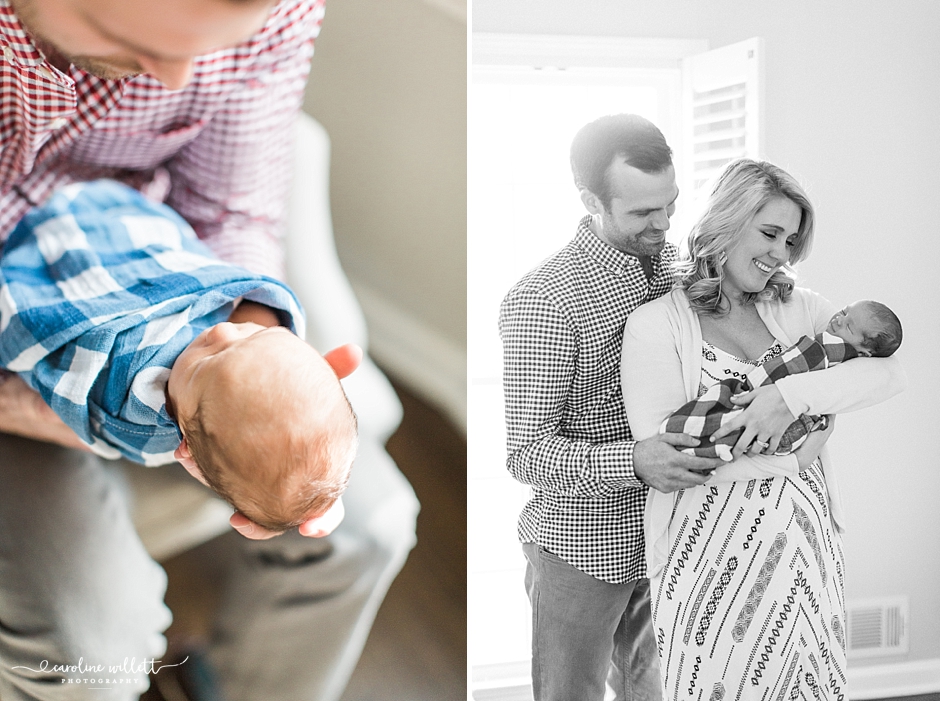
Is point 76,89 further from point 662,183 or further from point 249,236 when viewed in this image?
point 662,183

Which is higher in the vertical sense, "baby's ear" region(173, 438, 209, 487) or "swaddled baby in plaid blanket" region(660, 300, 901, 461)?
"swaddled baby in plaid blanket" region(660, 300, 901, 461)

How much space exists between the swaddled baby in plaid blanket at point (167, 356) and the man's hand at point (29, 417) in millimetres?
42

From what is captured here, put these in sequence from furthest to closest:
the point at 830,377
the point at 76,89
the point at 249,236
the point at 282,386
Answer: the point at 249,236
the point at 76,89
the point at 830,377
the point at 282,386

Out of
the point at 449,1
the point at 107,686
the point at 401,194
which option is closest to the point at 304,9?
the point at 449,1

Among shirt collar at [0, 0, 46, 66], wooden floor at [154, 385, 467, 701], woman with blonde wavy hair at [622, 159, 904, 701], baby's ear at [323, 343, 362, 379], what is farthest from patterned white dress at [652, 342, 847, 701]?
shirt collar at [0, 0, 46, 66]

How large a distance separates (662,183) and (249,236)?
0.88 meters

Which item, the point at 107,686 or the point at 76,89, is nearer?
the point at 76,89

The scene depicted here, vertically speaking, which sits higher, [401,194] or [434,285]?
[401,194]

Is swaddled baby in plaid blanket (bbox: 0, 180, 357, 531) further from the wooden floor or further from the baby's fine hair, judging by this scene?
the baby's fine hair

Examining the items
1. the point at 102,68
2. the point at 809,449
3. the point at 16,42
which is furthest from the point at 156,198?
the point at 809,449

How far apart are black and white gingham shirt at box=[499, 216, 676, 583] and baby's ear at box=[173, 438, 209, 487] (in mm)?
641

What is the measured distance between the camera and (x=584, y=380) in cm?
157

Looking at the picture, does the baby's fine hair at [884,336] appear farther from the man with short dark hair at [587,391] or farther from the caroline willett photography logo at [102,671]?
the caroline willett photography logo at [102,671]

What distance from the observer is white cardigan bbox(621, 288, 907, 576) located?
4.51ft
